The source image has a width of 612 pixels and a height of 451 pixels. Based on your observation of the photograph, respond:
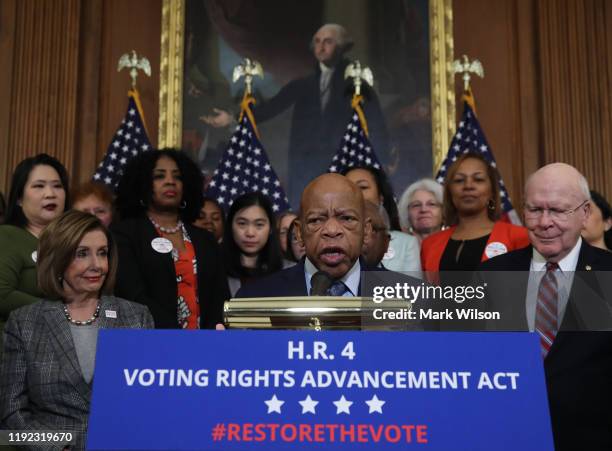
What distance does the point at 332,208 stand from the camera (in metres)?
2.78

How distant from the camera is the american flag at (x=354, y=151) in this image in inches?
293

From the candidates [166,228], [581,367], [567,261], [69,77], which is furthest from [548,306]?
[69,77]

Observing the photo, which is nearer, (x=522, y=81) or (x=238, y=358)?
(x=238, y=358)

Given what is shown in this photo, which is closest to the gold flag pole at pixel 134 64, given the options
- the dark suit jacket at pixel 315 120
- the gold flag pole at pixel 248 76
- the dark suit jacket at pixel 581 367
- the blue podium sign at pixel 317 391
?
the gold flag pole at pixel 248 76

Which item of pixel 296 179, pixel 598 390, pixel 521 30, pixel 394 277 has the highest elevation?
pixel 521 30

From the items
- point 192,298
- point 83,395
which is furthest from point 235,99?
point 83,395

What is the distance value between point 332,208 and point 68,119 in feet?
19.2

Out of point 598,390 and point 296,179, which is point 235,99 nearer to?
point 296,179

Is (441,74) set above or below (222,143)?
above

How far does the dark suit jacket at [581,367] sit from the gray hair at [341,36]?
5953 mm

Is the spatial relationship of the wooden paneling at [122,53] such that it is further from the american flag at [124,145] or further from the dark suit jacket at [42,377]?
the dark suit jacket at [42,377]

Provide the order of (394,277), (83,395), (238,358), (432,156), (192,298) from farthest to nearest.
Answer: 1. (432,156)
2. (192,298)
3. (83,395)
4. (394,277)
5. (238,358)

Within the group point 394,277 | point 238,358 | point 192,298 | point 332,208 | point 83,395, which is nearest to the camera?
point 238,358

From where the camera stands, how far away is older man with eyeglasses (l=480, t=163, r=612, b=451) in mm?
2236
